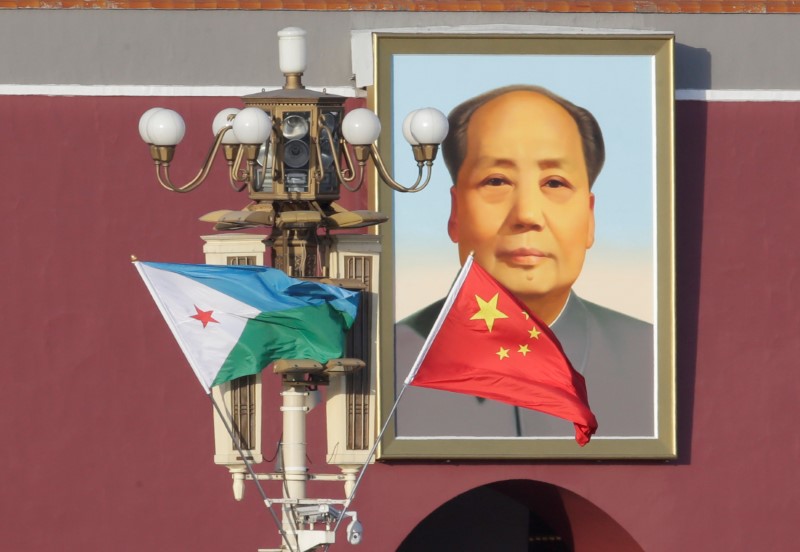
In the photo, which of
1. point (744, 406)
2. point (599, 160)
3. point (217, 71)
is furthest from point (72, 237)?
point (744, 406)

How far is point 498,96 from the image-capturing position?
1902 centimetres

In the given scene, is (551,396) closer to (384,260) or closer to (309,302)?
(309,302)

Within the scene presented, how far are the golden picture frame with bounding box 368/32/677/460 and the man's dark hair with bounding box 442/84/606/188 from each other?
46 mm

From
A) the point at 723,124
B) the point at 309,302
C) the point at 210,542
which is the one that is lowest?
the point at 210,542

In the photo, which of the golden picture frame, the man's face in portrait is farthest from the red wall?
the man's face in portrait

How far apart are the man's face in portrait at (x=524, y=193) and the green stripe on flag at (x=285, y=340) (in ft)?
13.2

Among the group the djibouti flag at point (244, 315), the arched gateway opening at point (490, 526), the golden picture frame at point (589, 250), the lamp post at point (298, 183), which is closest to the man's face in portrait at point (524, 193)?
the golden picture frame at point (589, 250)

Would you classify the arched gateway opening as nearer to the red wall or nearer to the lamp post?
the red wall

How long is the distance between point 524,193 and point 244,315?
14.6 ft

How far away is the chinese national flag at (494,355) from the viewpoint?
50.9ft

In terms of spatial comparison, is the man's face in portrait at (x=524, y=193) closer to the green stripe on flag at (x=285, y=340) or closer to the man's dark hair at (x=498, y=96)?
the man's dark hair at (x=498, y=96)

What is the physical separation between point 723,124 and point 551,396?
177 inches

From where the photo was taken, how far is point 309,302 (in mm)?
15133

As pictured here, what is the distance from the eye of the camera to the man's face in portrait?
1909 cm
